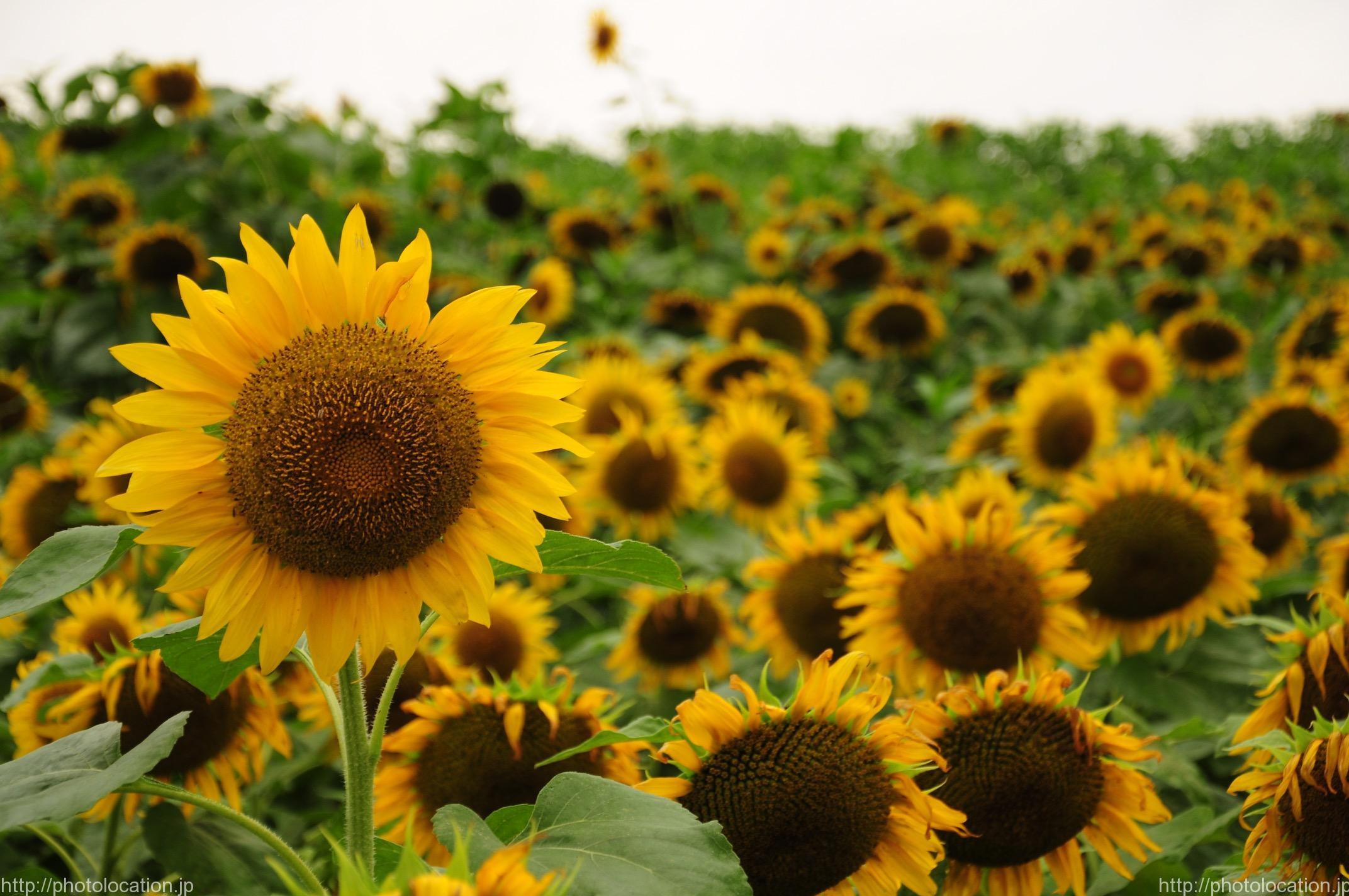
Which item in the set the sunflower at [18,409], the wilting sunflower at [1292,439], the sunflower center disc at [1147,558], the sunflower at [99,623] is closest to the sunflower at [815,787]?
the sunflower center disc at [1147,558]

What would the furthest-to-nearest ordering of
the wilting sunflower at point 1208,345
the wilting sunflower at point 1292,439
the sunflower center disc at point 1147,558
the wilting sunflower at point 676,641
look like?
the wilting sunflower at point 1208,345 < the wilting sunflower at point 1292,439 < the wilting sunflower at point 676,641 < the sunflower center disc at point 1147,558

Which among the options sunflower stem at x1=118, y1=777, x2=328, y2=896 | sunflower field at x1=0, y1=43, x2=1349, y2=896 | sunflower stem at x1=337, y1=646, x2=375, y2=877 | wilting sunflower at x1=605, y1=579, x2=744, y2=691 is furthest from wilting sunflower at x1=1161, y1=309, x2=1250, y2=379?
sunflower stem at x1=118, y1=777, x2=328, y2=896

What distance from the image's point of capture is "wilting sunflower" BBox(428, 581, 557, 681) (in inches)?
75.8

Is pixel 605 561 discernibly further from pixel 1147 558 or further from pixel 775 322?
pixel 775 322

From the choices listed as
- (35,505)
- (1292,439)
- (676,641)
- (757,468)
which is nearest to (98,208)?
(35,505)

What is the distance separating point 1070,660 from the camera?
1607mm

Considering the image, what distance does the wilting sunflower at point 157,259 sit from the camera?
3.02 metres

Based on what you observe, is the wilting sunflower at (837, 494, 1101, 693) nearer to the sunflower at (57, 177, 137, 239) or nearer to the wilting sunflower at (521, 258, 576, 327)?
the wilting sunflower at (521, 258, 576, 327)

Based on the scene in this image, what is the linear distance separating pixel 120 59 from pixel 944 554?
3.49 metres

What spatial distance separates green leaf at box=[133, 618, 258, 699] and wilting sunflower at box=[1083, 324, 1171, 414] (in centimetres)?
292

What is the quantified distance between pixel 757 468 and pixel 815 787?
166 centimetres

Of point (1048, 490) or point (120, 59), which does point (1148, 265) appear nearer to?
point (1048, 490)

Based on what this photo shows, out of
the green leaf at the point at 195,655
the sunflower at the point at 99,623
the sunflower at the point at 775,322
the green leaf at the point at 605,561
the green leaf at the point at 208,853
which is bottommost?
the green leaf at the point at 208,853

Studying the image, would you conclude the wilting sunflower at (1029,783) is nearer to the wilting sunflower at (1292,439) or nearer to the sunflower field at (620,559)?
the sunflower field at (620,559)
